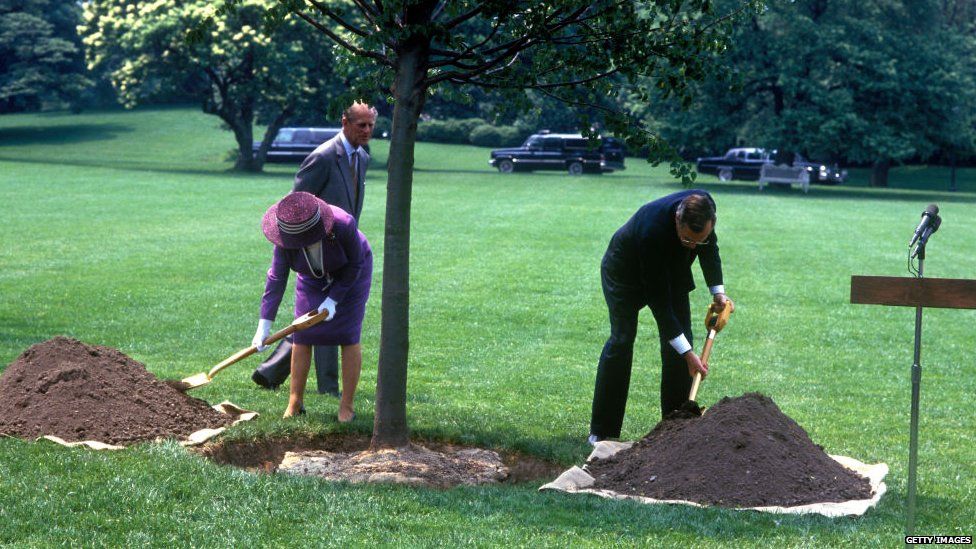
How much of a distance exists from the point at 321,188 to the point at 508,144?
198ft

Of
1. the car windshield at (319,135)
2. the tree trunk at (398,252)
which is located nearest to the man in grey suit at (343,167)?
the tree trunk at (398,252)

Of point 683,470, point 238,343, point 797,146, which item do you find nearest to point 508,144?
point 797,146

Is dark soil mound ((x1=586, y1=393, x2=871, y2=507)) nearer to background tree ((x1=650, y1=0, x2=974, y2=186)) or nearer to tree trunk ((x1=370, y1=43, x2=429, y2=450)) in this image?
tree trunk ((x1=370, y1=43, x2=429, y2=450))

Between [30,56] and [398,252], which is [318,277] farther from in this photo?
[30,56]

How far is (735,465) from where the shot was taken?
6523 millimetres

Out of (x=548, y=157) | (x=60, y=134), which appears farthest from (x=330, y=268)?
(x=60, y=134)

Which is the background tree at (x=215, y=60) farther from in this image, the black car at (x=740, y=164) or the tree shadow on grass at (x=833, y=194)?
the black car at (x=740, y=164)

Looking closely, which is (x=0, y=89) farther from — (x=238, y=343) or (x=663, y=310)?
(x=663, y=310)

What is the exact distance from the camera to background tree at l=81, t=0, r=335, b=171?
4288 centimetres

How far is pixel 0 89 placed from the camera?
6209cm

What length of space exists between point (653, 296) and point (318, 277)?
2.16m

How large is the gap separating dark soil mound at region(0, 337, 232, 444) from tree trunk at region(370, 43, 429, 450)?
4.15ft

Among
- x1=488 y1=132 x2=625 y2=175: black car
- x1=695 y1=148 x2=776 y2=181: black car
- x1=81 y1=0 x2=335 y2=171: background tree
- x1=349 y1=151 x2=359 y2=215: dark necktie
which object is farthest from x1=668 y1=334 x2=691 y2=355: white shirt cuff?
x1=695 y1=148 x2=776 y2=181: black car

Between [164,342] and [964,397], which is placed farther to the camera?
[164,342]
